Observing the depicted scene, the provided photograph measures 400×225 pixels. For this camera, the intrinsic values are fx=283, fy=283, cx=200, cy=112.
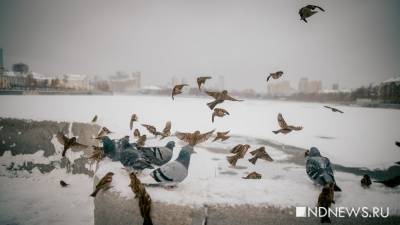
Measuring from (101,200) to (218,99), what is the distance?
8.34 ft

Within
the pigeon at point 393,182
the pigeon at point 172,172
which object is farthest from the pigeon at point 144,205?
the pigeon at point 393,182

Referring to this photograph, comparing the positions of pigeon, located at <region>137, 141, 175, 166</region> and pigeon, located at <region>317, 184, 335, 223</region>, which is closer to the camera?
pigeon, located at <region>317, 184, 335, 223</region>

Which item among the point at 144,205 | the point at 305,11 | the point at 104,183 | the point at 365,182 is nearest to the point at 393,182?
the point at 365,182

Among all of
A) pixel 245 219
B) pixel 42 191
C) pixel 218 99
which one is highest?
pixel 218 99

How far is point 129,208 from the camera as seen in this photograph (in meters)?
3.32

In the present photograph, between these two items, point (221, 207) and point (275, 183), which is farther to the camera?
point (275, 183)

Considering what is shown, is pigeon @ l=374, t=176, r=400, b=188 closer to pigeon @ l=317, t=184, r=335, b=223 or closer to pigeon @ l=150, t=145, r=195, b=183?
pigeon @ l=317, t=184, r=335, b=223

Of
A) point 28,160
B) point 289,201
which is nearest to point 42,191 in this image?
point 28,160

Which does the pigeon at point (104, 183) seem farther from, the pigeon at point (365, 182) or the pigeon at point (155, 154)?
the pigeon at point (365, 182)

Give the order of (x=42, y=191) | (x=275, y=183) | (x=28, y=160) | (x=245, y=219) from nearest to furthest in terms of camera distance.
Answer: (x=245, y=219)
(x=275, y=183)
(x=42, y=191)
(x=28, y=160)

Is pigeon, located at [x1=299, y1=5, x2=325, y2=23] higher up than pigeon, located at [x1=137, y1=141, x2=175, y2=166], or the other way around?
pigeon, located at [x1=299, y1=5, x2=325, y2=23]

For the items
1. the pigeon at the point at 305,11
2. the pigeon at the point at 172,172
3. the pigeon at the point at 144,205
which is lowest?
the pigeon at the point at 144,205

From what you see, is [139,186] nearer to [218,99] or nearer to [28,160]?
[218,99]

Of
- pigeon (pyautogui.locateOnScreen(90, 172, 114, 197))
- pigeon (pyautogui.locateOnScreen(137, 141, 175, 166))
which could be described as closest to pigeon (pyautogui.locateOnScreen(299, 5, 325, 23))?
pigeon (pyautogui.locateOnScreen(137, 141, 175, 166))
